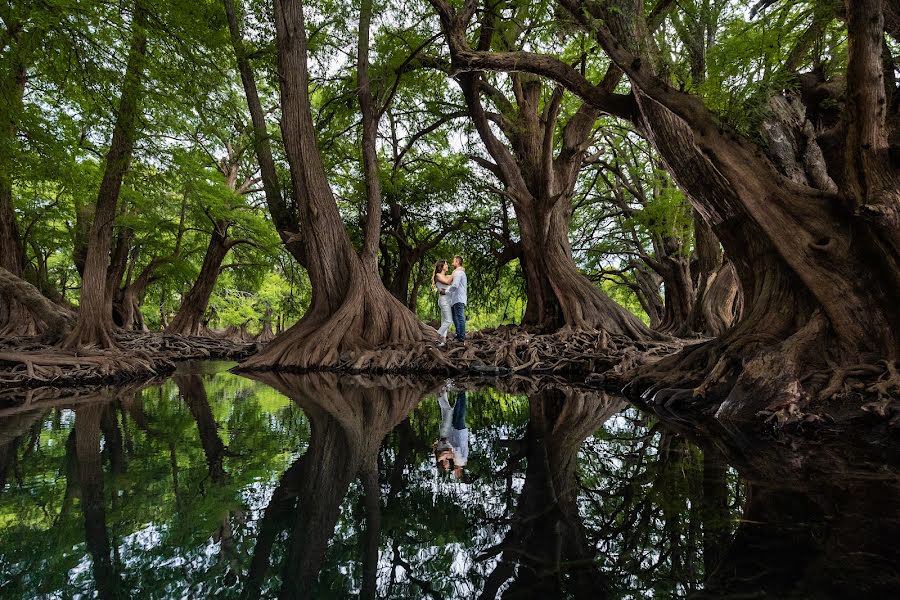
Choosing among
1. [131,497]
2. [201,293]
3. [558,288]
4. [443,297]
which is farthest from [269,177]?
[131,497]

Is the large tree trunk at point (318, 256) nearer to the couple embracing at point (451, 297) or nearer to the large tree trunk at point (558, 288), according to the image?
the couple embracing at point (451, 297)

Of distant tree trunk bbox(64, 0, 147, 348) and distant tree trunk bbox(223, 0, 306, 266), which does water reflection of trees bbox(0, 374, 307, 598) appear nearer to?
distant tree trunk bbox(64, 0, 147, 348)

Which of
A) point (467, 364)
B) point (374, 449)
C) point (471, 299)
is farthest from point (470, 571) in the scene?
point (471, 299)

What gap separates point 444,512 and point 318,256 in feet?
23.8

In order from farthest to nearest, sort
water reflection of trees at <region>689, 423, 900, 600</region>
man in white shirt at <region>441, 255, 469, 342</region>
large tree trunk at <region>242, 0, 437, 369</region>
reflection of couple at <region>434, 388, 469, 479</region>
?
man in white shirt at <region>441, 255, 469, 342</region> → large tree trunk at <region>242, 0, 437, 369</region> → reflection of couple at <region>434, 388, 469, 479</region> → water reflection of trees at <region>689, 423, 900, 600</region>

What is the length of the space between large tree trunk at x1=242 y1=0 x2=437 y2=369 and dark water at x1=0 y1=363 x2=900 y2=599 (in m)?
4.93

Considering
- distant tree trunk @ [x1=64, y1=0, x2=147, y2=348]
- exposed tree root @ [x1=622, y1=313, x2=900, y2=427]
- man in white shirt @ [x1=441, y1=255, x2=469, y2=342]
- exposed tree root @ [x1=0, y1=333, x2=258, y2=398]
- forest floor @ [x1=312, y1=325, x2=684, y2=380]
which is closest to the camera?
exposed tree root @ [x1=622, y1=313, x2=900, y2=427]

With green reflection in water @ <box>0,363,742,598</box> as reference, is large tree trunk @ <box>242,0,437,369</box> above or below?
above

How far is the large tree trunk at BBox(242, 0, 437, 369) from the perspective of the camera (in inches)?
320

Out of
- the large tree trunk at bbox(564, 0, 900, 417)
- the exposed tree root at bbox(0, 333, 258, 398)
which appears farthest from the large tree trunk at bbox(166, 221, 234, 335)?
the large tree trunk at bbox(564, 0, 900, 417)

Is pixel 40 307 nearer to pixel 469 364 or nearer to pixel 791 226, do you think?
pixel 469 364

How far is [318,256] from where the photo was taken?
842cm

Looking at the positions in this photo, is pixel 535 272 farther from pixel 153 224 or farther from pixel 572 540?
pixel 153 224

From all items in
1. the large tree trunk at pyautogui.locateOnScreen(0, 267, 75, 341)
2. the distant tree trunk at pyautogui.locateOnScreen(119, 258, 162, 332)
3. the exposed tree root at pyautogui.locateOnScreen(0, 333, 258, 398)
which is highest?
the distant tree trunk at pyautogui.locateOnScreen(119, 258, 162, 332)
